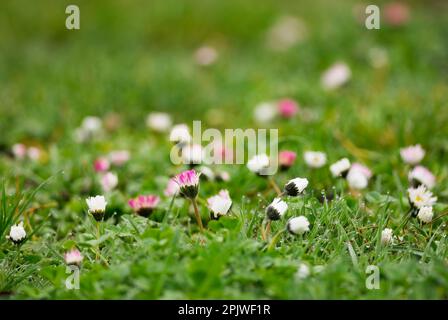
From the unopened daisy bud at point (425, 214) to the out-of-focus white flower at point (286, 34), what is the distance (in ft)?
9.16

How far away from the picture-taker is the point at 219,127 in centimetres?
349

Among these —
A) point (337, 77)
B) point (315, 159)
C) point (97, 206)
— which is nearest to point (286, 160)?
point (315, 159)

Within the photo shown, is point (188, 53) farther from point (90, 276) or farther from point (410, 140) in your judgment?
point (90, 276)

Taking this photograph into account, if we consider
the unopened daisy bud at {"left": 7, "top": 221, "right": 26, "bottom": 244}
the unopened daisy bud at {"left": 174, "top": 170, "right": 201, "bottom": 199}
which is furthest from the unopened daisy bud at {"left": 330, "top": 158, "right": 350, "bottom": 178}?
the unopened daisy bud at {"left": 7, "top": 221, "right": 26, "bottom": 244}

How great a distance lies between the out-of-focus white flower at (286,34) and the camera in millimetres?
4586

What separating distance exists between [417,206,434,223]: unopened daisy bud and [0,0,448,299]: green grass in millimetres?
59

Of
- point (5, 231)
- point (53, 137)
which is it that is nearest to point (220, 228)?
point (5, 231)

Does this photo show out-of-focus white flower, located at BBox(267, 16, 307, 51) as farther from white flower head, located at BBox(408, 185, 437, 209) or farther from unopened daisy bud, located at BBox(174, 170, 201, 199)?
unopened daisy bud, located at BBox(174, 170, 201, 199)

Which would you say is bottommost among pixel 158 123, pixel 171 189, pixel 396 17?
pixel 171 189

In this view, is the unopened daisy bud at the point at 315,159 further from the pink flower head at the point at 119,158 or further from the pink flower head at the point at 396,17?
the pink flower head at the point at 396,17

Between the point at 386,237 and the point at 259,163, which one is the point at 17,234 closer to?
the point at 259,163

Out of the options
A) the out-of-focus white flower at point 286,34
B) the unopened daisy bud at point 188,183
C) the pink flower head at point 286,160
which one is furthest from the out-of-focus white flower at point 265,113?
the unopened daisy bud at point 188,183

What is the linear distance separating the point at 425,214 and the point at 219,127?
5.91ft
